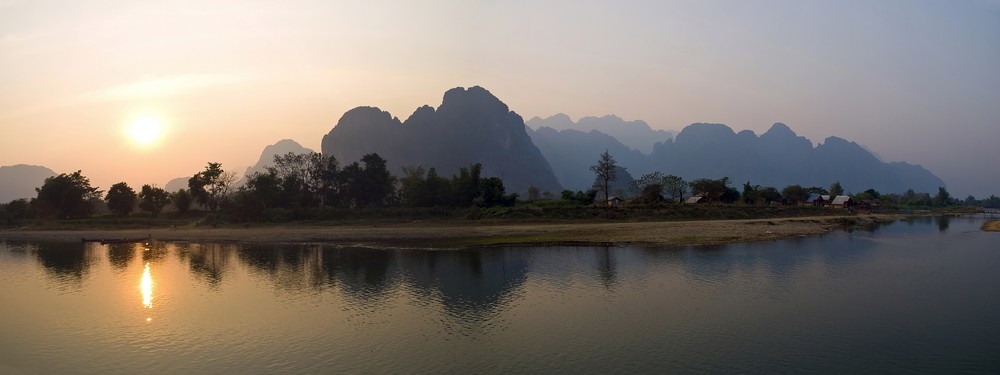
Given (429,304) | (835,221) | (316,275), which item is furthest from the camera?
(835,221)

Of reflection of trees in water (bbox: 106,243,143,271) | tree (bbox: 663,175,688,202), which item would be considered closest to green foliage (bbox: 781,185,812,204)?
tree (bbox: 663,175,688,202)

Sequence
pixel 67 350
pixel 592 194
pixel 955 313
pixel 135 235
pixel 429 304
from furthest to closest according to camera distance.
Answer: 1. pixel 592 194
2. pixel 135 235
3. pixel 429 304
4. pixel 955 313
5. pixel 67 350

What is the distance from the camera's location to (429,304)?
1222 inches

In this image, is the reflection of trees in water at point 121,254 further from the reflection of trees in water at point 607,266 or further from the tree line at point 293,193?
the reflection of trees in water at point 607,266

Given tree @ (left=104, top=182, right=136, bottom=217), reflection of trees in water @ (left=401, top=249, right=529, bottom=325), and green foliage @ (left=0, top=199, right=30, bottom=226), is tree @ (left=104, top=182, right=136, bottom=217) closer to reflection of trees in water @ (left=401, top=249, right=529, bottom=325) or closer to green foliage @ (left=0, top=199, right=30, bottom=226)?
green foliage @ (left=0, top=199, right=30, bottom=226)

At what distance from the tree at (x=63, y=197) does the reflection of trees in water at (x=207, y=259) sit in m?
57.2

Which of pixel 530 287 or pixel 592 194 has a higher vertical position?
pixel 592 194

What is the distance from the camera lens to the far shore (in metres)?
61.4

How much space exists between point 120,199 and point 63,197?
998 cm

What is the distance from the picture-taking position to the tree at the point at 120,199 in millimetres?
111188

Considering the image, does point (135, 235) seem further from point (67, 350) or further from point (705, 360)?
point (705, 360)

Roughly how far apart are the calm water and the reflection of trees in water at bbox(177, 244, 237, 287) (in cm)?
57

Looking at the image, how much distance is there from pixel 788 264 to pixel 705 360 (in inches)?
1054

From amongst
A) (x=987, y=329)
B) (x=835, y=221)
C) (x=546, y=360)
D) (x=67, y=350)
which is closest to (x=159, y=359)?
(x=67, y=350)
